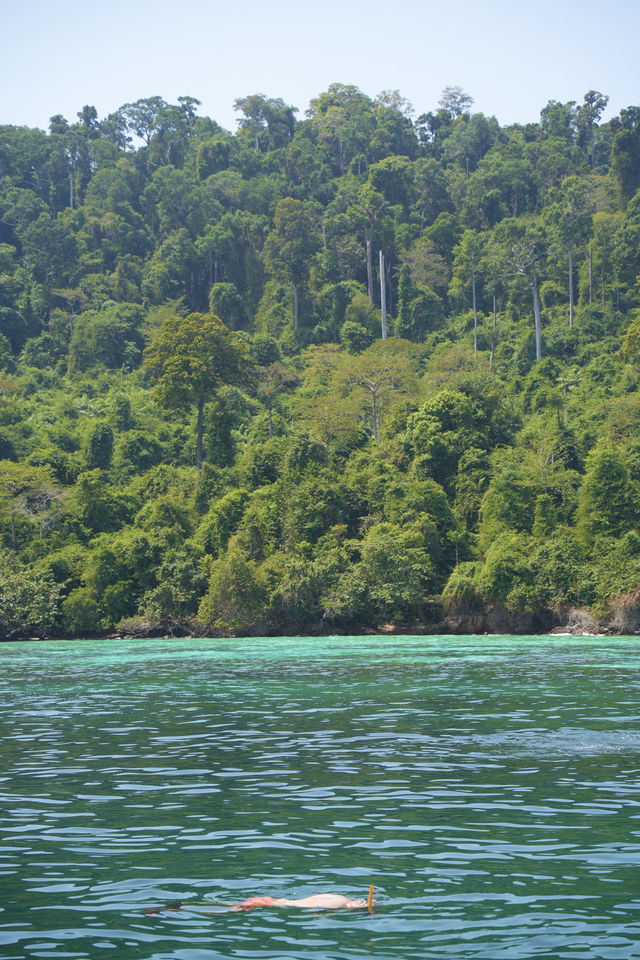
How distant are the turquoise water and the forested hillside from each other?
2726 cm

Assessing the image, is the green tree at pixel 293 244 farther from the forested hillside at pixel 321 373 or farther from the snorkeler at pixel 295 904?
the snorkeler at pixel 295 904

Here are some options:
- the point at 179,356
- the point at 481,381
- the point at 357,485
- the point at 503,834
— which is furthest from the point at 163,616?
the point at 503,834

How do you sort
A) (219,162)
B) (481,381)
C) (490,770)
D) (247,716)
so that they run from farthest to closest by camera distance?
(219,162)
(481,381)
(247,716)
(490,770)

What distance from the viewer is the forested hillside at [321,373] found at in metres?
51.9

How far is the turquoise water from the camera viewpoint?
24.9 ft

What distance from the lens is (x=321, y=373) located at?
257ft

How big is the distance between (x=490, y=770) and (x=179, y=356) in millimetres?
52824

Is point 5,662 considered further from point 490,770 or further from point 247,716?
point 490,770

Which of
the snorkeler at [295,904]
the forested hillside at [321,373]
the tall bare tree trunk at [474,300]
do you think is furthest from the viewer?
the tall bare tree trunk at [474,300]

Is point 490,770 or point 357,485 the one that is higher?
point 357,485

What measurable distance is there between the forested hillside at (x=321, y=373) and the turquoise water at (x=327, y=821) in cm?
2726

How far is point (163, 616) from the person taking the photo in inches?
2100

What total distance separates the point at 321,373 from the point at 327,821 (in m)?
68.4

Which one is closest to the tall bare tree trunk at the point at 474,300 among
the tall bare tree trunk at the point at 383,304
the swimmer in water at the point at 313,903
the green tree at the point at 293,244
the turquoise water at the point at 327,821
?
the tall bare tree trunk at the point at 383,304
